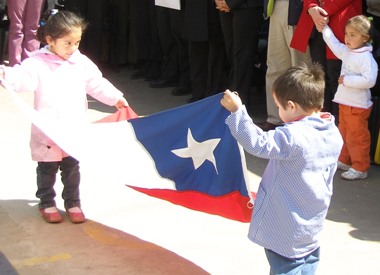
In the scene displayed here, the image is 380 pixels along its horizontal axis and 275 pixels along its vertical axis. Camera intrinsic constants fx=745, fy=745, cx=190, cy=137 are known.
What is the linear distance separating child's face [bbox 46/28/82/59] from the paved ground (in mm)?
1099

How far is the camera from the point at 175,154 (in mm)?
4324

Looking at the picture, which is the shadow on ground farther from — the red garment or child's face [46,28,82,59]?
the red garment

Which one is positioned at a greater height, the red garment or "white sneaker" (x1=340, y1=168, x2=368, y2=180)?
the red garment

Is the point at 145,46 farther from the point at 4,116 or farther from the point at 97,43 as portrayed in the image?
the point at 4,116

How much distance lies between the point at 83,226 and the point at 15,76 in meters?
1.05

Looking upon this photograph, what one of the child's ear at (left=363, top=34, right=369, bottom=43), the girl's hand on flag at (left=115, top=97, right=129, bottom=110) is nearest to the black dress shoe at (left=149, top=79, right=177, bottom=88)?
the child's ear at (left=363, top=34, right=369, bottom=43)

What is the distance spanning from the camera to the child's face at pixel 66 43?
4629mm

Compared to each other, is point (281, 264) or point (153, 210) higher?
point (281, 264)

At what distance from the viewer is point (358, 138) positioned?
19.0 feet

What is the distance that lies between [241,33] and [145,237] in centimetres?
309

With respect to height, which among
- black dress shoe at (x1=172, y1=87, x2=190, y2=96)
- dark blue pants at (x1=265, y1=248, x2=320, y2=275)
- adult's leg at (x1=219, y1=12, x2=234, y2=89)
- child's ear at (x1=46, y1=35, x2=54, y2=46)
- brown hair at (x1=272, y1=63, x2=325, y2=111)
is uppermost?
brown hair at (x1=272, y1=63, x2=325, y2=111)

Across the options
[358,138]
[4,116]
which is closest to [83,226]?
[358,138]

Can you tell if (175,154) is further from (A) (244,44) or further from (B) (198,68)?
(B) (198,68)

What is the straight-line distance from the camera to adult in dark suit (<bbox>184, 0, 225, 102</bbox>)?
25.3 ft
